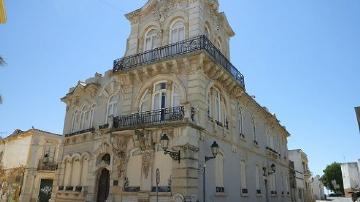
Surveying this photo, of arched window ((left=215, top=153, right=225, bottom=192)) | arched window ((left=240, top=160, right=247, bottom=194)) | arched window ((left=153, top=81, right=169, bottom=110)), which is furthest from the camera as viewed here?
arched window ((left=240, top=160, right=247, bottom=194))

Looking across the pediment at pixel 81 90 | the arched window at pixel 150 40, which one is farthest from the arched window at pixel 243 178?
the pediment at pixel 81 90

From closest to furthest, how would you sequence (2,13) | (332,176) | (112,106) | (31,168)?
(2,13)
(112,106)
(31,168)
(332,176)

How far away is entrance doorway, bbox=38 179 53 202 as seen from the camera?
83.7 feet

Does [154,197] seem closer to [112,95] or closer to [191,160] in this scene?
[191,160]

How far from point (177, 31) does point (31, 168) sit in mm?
18638

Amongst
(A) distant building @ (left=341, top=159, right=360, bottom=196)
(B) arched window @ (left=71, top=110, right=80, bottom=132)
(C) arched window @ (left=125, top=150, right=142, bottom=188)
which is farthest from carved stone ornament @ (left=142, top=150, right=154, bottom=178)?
(A) distant building @ (left=341, top=159, right=360, bottom=196)

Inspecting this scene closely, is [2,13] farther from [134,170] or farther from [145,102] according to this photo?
[134,170]

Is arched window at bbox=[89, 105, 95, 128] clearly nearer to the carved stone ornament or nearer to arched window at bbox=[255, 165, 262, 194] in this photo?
the carved stone ornament

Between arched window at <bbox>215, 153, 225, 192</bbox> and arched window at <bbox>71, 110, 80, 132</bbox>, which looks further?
arched window at <bbox>71, 110, 80, 132</bbox>

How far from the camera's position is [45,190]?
25.8 m

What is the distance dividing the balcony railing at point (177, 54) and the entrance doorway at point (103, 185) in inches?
231

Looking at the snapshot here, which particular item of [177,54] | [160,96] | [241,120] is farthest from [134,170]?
[241,120]

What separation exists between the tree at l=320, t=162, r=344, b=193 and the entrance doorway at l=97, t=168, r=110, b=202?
5975 centimetres

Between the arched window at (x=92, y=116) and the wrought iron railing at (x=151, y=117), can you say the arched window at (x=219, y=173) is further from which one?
the arched window at (x=92, y=116)
